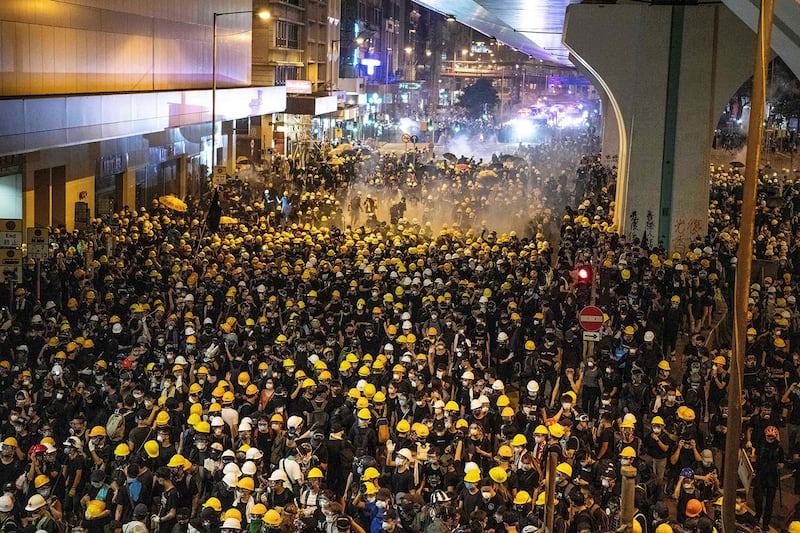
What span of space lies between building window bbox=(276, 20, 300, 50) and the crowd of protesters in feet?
145

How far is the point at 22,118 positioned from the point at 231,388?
13546 millimetres

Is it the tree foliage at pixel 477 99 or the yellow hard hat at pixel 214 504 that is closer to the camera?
the yellow hard hat at pixel 214 504

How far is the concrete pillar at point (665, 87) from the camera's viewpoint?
30.1 m

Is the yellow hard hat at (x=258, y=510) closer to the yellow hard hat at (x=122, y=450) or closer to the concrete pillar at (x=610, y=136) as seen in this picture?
the yellow hard hat at (x=122, y=450)

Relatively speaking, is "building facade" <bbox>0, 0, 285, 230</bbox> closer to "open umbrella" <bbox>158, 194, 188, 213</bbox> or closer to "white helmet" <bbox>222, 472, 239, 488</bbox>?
"open umbrella" <bbox>158, 194, 188, 213</bbox>

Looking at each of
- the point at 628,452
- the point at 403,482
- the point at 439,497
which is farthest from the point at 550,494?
the point at 628,452

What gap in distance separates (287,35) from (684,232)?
45.8 m

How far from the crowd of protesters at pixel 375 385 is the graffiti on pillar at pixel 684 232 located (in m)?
2.83

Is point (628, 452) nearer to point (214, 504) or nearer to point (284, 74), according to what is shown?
point (214, 504)

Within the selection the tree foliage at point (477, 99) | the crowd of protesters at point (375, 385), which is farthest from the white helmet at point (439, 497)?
the tree foliage at point (477, 99)

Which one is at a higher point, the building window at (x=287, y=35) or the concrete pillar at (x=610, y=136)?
the building window at (x=287, y=35)

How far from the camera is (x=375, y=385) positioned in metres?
16.2

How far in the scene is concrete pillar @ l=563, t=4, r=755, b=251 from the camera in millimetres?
30109

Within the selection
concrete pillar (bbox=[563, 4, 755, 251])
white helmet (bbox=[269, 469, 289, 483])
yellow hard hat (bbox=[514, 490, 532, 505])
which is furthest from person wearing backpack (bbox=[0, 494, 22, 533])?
concrete pillar (bbox=[563, 4, 755, 251])
